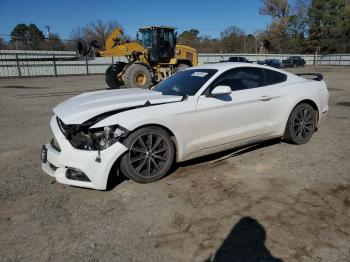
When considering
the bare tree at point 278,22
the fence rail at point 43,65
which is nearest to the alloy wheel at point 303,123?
the fence rail at point 43,65

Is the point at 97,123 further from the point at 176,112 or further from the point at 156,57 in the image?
the point at 156,57

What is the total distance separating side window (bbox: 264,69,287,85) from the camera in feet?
17.6

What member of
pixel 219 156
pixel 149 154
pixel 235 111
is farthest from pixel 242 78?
pixel 149 154

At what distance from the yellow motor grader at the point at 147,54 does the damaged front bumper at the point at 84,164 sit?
11.1 meters

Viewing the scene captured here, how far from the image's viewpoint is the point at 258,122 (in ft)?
16.6

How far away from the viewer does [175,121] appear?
4250mm

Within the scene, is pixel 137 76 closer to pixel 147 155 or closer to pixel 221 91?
pixel 221 91

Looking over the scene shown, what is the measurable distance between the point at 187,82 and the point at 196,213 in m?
2.24

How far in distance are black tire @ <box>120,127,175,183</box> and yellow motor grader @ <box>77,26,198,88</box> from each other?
35.2 feet

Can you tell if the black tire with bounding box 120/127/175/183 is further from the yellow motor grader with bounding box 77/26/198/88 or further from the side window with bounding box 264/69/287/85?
the yellow motor grader with bounding box 77/26/198/88

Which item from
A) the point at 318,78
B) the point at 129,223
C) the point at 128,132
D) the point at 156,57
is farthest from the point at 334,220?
the point at 156,57

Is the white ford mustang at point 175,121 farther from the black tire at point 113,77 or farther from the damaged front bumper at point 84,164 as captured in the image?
the black tire at point 113,77

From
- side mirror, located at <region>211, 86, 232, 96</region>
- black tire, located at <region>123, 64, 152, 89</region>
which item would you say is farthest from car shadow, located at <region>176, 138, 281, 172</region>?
black tire, located at <region>123, 64, 152, 89</region>

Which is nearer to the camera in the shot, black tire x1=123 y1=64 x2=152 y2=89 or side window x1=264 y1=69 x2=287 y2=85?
side window x1=264 y1=69 x2=287 y2=85
